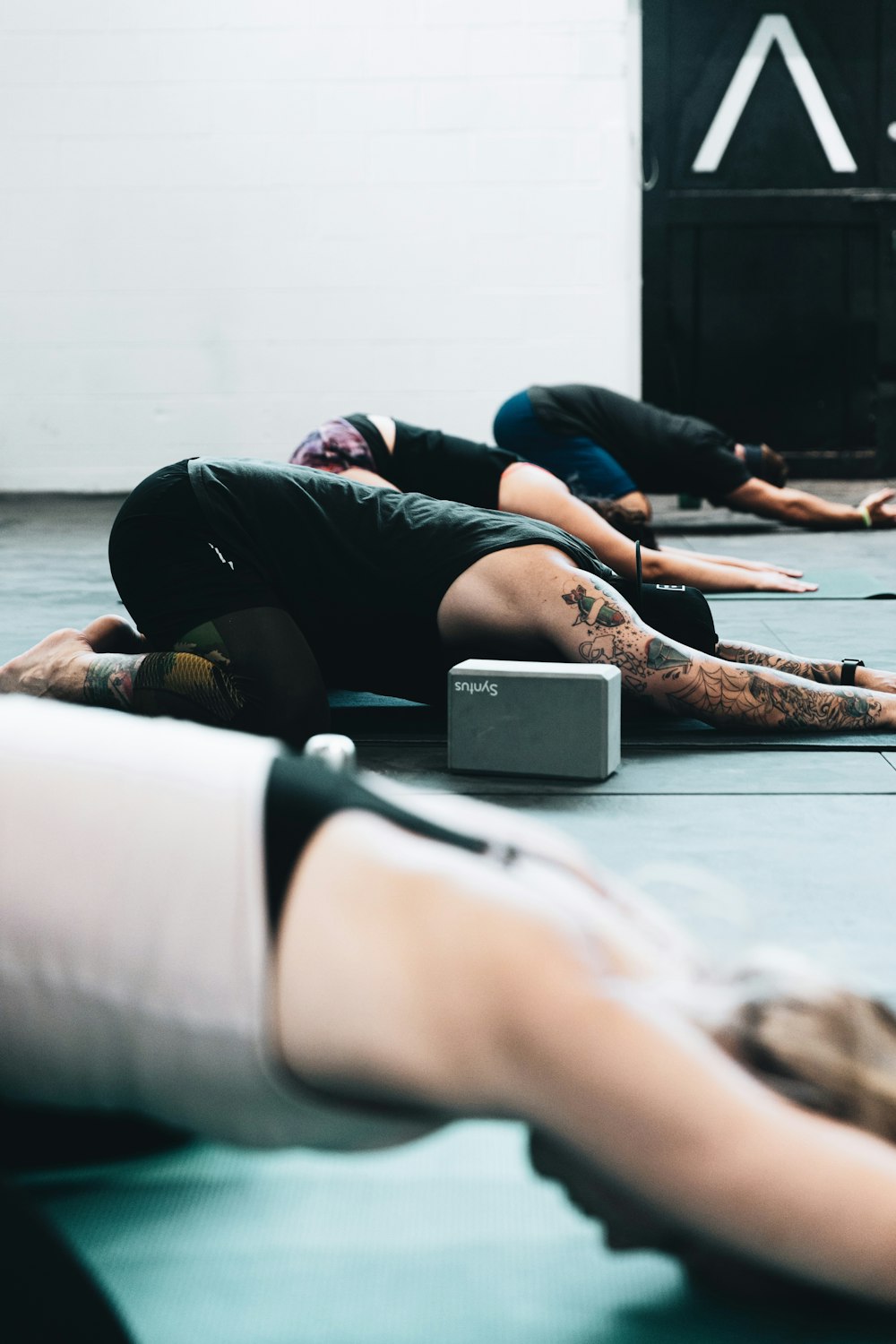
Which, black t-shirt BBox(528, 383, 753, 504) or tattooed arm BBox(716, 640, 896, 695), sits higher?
black t-shirt BBox(528, 383, 753, 504)

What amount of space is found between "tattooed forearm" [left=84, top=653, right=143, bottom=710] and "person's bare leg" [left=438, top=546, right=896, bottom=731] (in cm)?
58

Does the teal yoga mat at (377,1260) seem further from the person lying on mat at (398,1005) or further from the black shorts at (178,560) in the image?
the black shorts at (178,560)

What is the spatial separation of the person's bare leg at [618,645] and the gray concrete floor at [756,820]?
0.12 meters

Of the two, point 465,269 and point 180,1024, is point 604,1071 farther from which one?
point 465,269

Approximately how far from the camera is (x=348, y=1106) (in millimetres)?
896

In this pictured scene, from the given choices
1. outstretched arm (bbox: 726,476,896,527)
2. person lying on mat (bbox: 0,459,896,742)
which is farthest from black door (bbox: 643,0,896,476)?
person lying on mat (bbox: 0,459,896,742)

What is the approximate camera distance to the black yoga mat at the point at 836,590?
404 centimetres

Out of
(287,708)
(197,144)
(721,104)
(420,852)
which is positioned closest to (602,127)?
(721,104)

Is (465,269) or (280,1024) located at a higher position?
(465,269)

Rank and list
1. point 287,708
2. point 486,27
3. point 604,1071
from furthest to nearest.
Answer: point 486,27 → point 287,708 → point 604,1071

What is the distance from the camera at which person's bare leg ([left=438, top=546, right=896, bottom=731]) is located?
8.10 feet

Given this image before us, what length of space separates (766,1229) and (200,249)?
6.67 metres

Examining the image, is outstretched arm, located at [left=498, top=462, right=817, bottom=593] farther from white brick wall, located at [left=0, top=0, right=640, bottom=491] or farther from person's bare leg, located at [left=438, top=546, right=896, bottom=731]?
white brick wall, located at [left=0, top=0, right=640, bottom=491]

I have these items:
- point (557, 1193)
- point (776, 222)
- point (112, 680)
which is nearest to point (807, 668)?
point (112, 680)
